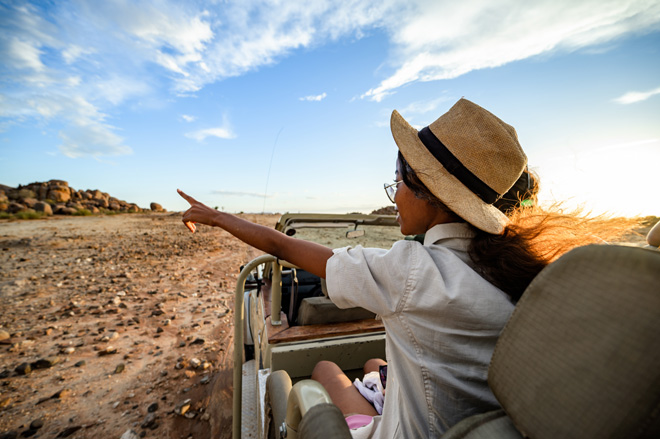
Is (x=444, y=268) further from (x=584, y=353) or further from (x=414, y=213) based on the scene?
(x=584, y=353)

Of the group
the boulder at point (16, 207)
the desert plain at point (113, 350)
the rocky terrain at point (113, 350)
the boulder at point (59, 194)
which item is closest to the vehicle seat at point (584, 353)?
the desert plain at point (113, 350)

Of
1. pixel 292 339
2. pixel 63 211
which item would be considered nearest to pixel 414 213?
pixel 292 339

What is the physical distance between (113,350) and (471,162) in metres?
4.70

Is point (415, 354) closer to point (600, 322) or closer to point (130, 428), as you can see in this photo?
point (600, 322)

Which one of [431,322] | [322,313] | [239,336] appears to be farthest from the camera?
[322,313]

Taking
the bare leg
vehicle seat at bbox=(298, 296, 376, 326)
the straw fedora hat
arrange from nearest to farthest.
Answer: the straw fedora hat → the bare leg → vehicle seat at bbox=(298, 296, 376, 326)

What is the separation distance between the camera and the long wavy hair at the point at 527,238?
A: 34.1 inches

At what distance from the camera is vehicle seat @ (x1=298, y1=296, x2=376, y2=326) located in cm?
211

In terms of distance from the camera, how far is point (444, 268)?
0.84 meters

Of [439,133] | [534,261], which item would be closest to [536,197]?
[534,261]

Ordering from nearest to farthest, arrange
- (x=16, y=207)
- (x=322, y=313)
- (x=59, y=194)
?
(x=322, y=313)
(x=16, y=207)
(x=59, y=194)

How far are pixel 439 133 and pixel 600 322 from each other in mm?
731

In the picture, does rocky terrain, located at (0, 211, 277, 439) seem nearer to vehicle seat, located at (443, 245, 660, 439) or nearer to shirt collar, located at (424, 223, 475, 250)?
shirt collar, located at (424, 223, 475, 250)

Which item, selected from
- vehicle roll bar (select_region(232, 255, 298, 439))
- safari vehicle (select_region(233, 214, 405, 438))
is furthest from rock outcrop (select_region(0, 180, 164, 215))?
vehicle roll bar (select_region(232, 255, 298, 439))
